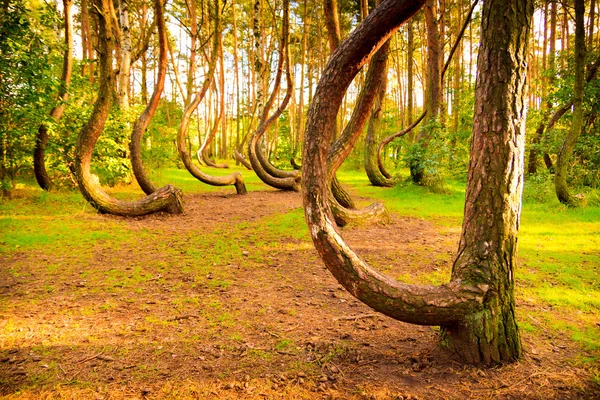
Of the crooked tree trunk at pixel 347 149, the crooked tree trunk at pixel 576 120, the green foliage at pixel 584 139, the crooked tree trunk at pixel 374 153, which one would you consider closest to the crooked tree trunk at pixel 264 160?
the crooked tree trunk at pixel 374 153

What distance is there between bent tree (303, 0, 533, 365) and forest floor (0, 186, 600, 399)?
354 millimetres

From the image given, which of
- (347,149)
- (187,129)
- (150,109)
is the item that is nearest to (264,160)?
(187,129)

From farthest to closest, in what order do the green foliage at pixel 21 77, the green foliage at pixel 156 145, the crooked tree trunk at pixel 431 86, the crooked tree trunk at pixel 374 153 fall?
the green foliage at pixel 156 145 → the crooked tree trunk at pixel 374 153 → the crooked tree trunk at pixel 431 86 → the green foliage at pixel 21 77

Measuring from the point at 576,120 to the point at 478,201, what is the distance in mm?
7419

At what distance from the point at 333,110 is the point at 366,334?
1926 mm

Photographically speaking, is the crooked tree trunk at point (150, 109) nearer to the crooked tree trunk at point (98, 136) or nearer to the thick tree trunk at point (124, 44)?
the crooked tree trunk at point (98, 136)

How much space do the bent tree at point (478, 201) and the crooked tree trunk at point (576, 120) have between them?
6417mm

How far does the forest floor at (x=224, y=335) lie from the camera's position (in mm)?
2305

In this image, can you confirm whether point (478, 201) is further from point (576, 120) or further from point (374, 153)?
point (374, 153)

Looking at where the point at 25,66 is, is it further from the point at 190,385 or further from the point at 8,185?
the point at 190,385

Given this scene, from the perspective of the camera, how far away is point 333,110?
95.7 inches

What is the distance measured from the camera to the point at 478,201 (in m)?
2.46

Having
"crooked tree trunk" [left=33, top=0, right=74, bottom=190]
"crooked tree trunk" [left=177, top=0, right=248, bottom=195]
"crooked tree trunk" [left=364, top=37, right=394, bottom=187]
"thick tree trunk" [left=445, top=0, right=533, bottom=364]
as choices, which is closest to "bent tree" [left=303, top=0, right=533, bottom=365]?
"thick tree trunk" [left=445, top=0, right=533, bottom=364]

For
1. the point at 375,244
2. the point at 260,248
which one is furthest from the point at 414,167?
the point at 260,248
